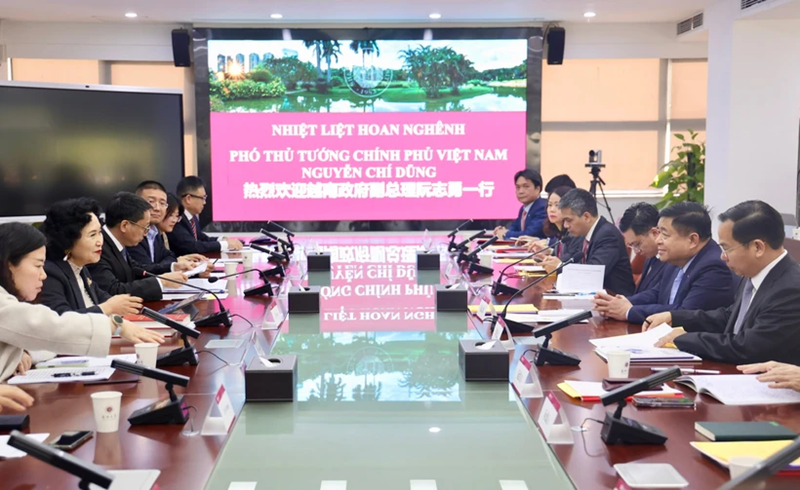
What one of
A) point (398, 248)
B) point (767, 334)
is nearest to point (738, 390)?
point (767, 334)

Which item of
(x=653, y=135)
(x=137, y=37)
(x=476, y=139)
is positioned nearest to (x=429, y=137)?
(x=476, y=139)

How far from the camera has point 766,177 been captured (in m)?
7.29

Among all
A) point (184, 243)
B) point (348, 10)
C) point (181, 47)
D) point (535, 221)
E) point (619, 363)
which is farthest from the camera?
point (181, 47)

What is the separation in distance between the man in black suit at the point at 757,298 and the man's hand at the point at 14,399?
1939 millimetres

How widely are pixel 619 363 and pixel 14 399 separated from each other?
165 cm

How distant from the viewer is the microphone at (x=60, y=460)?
1.30m

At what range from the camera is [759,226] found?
2639mm

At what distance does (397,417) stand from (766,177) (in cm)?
616

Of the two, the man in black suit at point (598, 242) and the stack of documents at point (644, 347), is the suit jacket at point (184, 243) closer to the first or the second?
the man in black suit at point (598, 242)

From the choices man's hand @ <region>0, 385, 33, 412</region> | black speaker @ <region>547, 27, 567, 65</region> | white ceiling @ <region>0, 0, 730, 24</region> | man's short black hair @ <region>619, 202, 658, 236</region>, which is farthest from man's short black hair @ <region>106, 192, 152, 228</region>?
black speaker @ <region>547, 27, 567, 65</region>

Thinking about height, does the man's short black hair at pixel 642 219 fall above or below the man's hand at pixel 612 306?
above

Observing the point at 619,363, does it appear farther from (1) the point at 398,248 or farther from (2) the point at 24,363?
(1) the point at 398,248

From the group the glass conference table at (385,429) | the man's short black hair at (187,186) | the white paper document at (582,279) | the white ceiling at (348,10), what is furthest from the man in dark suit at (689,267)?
the white ceiling at (348,10)

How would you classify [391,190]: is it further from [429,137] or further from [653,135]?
[653,135]
